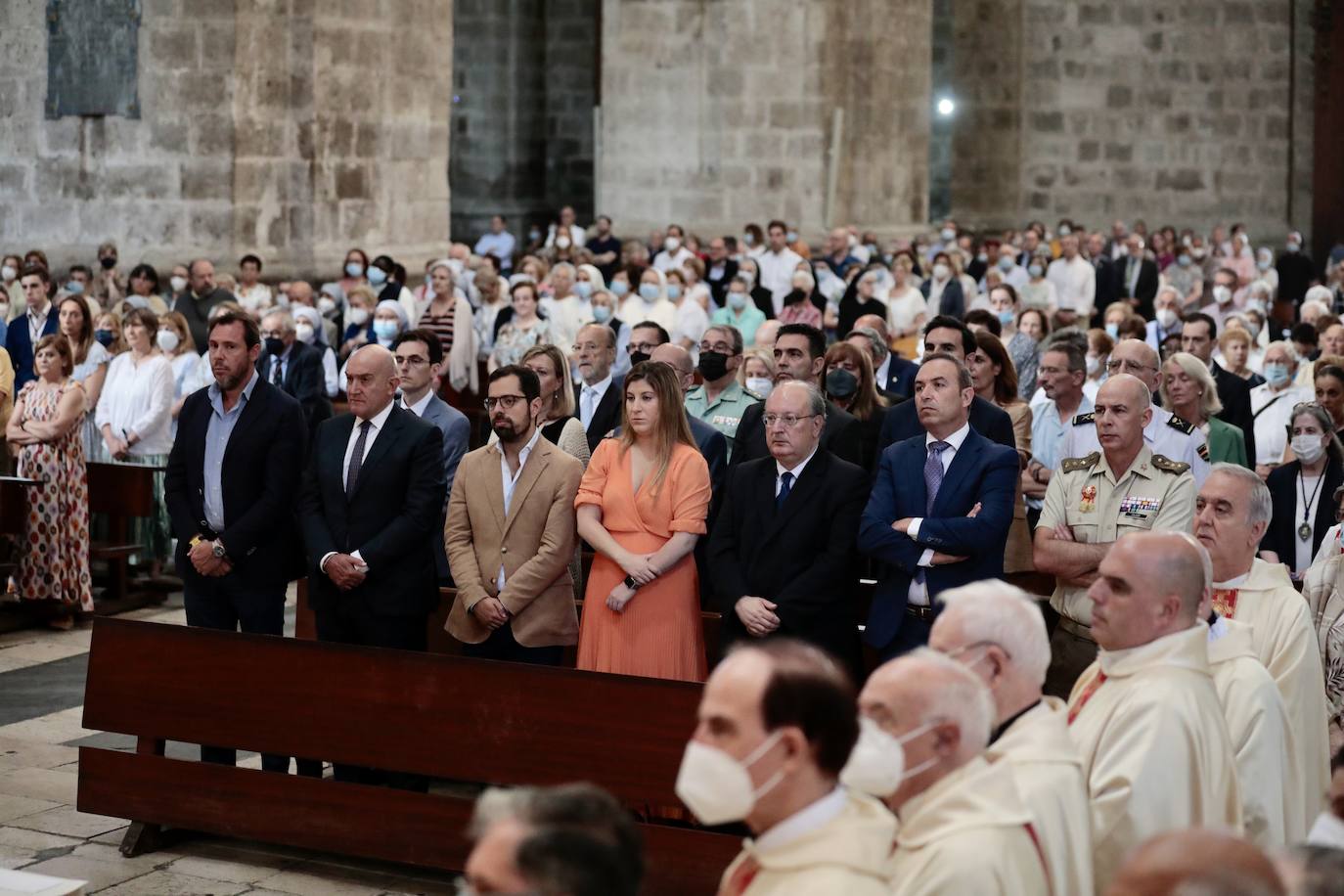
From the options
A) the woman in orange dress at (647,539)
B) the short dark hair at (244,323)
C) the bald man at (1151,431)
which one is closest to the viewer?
the woman in orange dress at (647,539)

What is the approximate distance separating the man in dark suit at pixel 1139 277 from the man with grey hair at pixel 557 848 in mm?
19904

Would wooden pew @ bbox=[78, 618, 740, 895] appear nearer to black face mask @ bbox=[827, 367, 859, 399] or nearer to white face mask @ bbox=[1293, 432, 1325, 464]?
black face mask @ bbox=[827, 367, 859, 399]

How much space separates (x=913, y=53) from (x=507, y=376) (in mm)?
18489

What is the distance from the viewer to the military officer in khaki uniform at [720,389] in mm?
8891

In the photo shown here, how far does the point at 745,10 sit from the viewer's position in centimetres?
2217

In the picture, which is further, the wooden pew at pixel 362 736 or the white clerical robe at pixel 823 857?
the wooden pew at pixel 362 736

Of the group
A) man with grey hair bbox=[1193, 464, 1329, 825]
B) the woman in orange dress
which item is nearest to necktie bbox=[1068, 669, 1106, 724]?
man with grey hair bbox=[1193, 464, 1329, 825]

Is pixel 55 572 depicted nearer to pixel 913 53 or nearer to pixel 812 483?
pixel 812 483

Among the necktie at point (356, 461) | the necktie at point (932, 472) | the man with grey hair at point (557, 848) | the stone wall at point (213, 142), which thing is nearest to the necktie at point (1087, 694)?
the man with grey hair at point (557, 848)

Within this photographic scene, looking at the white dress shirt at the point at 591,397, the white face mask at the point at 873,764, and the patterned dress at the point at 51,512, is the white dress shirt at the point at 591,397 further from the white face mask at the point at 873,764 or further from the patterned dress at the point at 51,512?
the white face mask at the point at 873,764

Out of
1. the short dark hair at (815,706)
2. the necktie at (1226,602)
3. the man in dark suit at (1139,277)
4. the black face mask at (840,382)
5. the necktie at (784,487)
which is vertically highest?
the man in dark suit at (1139,277)

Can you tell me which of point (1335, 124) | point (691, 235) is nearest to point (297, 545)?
point (691, 235)

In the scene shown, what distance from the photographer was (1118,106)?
1184 inches

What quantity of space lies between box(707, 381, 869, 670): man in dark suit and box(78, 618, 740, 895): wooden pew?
700mm
